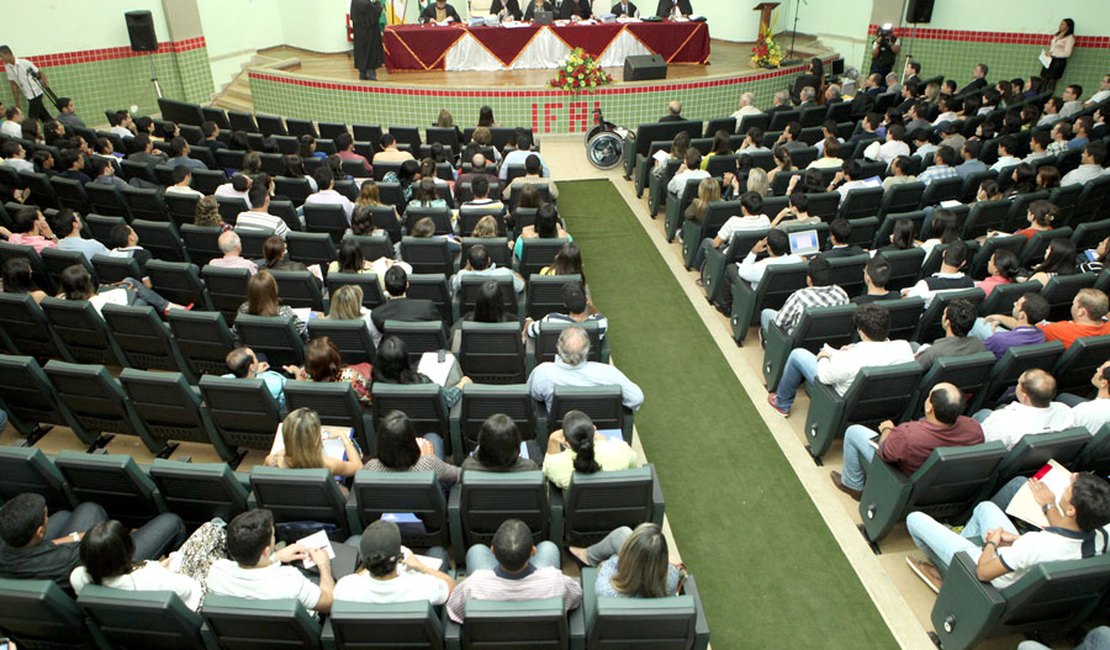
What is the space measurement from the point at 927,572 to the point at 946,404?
3.04 ft

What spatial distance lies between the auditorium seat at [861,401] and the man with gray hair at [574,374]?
1.19 m

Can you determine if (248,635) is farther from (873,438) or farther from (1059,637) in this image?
(1059,637)

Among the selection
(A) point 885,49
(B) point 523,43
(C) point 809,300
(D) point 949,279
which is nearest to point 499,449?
(C) point 809,300

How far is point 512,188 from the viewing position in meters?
7.09

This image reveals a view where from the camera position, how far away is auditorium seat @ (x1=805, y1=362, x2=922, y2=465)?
13.3 feet

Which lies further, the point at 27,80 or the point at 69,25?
the point at 69,25

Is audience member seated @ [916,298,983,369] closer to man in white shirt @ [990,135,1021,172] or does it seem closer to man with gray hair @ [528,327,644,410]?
man with gray hair @ [528,327,644,410]

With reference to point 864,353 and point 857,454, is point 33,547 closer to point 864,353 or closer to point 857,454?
A: point 857,454

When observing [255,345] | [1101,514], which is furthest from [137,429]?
[1101,514]

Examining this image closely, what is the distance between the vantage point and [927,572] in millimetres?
3734

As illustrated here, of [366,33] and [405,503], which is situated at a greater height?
[366,33]

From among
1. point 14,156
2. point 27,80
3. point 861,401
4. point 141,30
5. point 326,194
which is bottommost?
point 861,401

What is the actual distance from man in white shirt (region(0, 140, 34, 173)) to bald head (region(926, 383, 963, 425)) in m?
8.55

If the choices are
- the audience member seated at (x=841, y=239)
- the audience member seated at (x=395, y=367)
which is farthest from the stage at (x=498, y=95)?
the audience member seated at (x=395, y=367)
